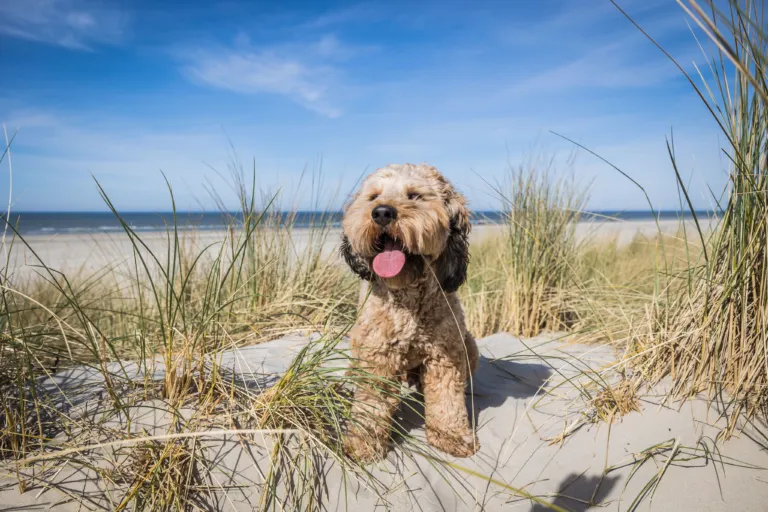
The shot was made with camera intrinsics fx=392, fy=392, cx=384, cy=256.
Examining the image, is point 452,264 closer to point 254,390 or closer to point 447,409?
point 447,409

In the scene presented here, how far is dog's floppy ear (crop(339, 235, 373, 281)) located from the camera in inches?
98.1

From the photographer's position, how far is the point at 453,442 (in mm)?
2344

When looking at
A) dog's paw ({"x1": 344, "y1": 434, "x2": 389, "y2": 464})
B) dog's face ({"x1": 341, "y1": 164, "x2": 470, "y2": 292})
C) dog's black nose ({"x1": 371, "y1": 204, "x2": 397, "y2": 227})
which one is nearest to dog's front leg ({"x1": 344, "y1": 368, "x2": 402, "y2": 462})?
dog's paw ({"x1": 344, "y1": 434, "x2": 389, "y2": 464})

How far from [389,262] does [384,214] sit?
0.88 ft

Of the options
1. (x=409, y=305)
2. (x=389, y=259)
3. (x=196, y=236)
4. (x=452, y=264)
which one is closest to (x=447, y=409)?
(x=409, y=305)

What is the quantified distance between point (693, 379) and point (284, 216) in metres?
4.23

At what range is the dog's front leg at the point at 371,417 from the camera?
2156 millimetres

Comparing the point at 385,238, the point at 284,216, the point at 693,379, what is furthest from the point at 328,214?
the point at 693,379

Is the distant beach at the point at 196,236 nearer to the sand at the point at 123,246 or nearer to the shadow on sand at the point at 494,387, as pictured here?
the sand at the point at 123,246

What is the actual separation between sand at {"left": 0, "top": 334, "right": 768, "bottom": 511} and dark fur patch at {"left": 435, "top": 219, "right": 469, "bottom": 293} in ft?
2.72

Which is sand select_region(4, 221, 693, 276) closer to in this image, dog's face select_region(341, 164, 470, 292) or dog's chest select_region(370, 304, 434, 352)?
dog's face select_region(341, 164, 470, 292)

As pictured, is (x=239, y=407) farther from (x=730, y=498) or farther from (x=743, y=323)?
(x=743, y=323)

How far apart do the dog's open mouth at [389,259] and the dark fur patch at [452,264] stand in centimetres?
33

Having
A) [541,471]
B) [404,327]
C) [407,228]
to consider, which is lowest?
[541,471]
